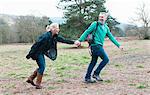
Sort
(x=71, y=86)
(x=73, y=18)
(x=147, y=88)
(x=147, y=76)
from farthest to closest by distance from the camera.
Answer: (x=73, y=18)
(x=147, y=76)
(x=71, y=86)
(x=147, y=88)

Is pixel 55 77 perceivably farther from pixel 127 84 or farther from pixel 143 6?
pixel 143 6

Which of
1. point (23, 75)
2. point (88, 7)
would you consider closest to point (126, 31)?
point (88, 7)

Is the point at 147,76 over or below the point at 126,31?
over

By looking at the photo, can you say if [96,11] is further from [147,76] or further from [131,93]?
[131,93]

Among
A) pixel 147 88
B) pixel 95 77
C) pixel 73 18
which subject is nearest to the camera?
pixel 147 88

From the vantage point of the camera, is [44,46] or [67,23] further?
[67,23]

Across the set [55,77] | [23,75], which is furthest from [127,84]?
[23,75]

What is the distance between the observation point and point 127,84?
31.4 feet

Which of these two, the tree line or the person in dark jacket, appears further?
the tree line

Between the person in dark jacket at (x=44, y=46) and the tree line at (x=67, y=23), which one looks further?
the tree line at (x=67, y=23)

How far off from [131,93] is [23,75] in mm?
4893

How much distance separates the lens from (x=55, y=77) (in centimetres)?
1150

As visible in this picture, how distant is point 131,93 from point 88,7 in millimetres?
33284

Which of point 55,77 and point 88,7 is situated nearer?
point 55,77
